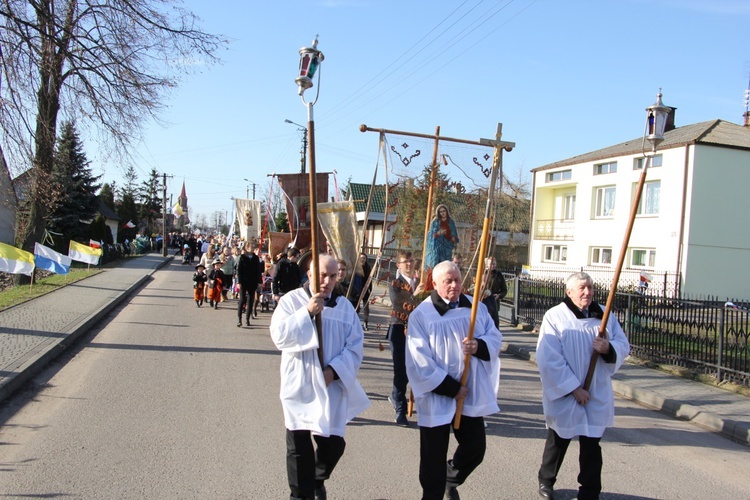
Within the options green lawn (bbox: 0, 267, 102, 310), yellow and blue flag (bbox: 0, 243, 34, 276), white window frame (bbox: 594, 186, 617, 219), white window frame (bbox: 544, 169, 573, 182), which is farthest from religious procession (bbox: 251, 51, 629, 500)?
white window frame (bbox: 544, 169, 573, 182)

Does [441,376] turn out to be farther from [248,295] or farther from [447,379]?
[248,295]

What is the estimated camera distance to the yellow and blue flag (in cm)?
1230

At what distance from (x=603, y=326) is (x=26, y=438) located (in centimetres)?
500

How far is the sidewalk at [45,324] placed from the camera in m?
7.72

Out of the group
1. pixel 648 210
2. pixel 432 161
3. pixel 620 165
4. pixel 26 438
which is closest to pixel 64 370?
pixel 26 438

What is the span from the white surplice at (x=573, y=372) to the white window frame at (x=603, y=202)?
24.9m

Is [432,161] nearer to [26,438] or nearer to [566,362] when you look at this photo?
[566,362]

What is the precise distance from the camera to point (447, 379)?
402cm

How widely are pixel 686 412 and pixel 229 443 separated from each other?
5610 millimetres

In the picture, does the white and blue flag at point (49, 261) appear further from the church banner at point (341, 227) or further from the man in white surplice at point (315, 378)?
the man in white surplice at point (315, 378)

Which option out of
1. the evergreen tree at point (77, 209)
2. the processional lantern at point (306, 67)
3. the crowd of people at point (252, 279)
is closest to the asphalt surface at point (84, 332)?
the crowd of people at point (252, 279)

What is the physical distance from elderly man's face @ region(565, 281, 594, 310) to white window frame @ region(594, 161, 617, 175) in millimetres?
25034

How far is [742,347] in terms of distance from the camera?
29.0ft

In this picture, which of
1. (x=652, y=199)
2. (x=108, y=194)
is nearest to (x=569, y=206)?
(x=652, y=199)
